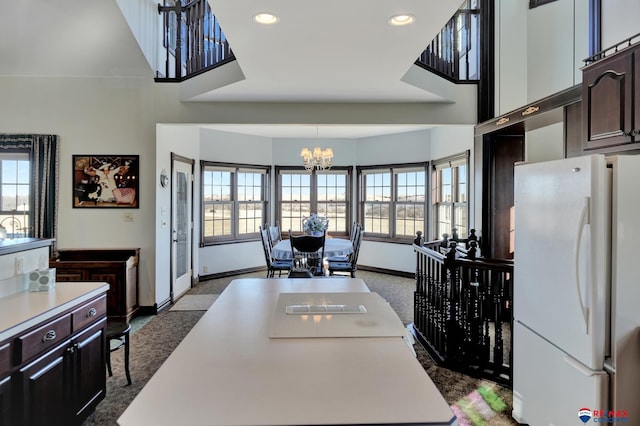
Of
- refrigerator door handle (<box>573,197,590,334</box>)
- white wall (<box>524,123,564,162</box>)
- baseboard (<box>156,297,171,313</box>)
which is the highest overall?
white wall (<box>524,123,564,162</box>)

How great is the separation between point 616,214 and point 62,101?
5489 mm

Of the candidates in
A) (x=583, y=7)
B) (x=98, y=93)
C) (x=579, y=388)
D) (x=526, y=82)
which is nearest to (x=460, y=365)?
(x=579, y=388)

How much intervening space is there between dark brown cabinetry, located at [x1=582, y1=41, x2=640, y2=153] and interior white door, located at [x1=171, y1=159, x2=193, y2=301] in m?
4.73

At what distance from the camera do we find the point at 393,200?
23.5ft

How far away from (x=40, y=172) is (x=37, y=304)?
10.3 feet

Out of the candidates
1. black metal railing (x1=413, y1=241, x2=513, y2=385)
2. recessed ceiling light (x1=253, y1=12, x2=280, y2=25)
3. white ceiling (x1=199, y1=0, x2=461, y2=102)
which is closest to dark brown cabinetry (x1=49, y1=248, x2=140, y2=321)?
white ceiling (x1=199, y1=0, x2=461, y2=102)

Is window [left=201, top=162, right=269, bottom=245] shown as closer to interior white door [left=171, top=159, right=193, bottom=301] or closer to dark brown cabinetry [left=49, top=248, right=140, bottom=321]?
interior white door [left=171, top=159, right=193, bottom=301]

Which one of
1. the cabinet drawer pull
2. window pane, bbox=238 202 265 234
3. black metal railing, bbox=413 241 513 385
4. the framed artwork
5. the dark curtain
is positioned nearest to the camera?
the cabinet drawer pull

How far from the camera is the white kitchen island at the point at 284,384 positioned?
967mm

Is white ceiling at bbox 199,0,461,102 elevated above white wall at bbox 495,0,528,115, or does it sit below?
below

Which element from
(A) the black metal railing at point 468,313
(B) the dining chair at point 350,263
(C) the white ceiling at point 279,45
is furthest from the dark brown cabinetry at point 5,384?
(B) the dining chair at point 350,263

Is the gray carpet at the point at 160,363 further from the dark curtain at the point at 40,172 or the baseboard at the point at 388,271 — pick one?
the dark curtain at the point at 40,172

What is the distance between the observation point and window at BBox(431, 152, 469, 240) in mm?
5250

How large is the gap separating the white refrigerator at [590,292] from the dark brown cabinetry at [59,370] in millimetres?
2748
